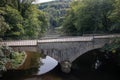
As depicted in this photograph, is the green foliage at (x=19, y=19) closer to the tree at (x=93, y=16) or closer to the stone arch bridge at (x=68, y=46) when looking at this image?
the stone arch bridge at (x=68, y=46)

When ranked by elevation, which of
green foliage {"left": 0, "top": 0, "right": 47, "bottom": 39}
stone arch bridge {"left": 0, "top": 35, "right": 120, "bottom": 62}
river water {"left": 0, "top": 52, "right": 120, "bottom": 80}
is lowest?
river water {"left": 0, "top": 52, "right": 120, "bottom": 80}

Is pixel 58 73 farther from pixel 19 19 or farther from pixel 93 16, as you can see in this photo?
pixel 93 16

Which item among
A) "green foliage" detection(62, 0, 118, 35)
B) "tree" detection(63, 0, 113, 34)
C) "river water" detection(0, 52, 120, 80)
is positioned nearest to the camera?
"river water" detection(0, 52, 120, 80)

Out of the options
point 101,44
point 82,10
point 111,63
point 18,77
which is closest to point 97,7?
point 82,10

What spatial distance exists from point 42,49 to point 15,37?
10612 millimetres

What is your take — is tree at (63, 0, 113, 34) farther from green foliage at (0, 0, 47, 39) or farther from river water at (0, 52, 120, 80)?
river water at (0, 52, 120, 80)

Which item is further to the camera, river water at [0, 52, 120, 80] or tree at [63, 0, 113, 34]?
tree at [63, 0, 113, 34]

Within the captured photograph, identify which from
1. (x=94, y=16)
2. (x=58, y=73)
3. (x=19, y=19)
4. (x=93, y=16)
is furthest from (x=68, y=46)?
(x=93, y=16)

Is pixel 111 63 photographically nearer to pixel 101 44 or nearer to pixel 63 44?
pixel 101 44

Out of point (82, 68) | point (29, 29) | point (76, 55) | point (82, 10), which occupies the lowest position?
point (82, 68)

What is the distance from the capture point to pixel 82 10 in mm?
38125

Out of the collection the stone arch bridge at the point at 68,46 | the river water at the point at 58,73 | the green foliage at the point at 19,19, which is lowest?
the river water at the point at 58,73

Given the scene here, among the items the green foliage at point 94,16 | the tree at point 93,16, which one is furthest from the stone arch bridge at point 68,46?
the tree at point 93,16

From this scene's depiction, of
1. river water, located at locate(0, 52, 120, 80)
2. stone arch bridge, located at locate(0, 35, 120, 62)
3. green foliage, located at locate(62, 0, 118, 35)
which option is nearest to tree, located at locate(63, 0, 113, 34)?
green foliage, located at locate(62, 0, 118, 35)
